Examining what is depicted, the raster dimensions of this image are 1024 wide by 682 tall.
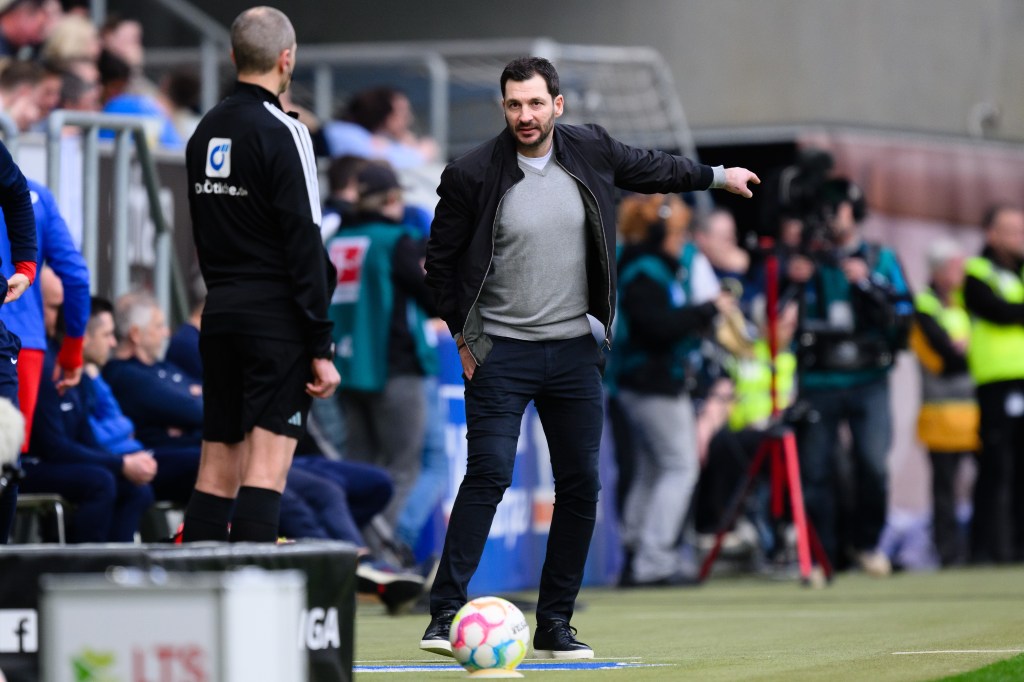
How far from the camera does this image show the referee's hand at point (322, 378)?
6.64 m

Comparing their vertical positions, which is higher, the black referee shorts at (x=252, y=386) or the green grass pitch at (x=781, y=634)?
the black referee shorts at (x=252, y=386)

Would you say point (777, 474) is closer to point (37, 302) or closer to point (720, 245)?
point (720, 245)

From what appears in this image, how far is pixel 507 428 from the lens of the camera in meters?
6.89

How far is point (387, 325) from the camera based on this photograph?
1099 cm

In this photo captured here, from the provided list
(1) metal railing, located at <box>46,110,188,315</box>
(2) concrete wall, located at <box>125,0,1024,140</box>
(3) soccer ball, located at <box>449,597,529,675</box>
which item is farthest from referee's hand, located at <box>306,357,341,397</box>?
(2) concrete wall, located at <box>125,0,1024,140</box>

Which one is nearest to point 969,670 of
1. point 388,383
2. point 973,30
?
point 388,383

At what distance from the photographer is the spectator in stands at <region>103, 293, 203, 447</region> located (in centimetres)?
959

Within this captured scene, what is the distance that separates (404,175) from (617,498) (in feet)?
8.77

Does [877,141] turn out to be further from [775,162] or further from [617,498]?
[617,498]

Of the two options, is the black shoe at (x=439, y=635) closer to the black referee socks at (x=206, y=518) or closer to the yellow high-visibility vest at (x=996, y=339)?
the black referee socks at (x=206, y=518)

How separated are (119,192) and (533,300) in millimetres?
4027

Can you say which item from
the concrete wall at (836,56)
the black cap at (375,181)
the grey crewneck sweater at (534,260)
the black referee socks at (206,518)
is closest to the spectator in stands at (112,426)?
the black cap at (375,181)

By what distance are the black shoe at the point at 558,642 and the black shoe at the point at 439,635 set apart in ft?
1.30

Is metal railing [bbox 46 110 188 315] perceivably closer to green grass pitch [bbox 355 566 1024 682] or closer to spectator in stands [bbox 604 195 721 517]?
green grass pitch [bbox 355 566 1024 682]
